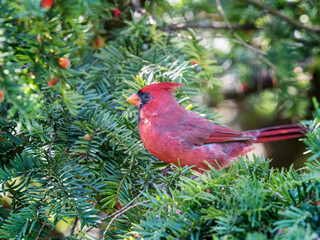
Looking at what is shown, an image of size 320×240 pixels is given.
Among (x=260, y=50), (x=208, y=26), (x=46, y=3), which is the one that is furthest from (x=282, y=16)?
(x=46, y=3)

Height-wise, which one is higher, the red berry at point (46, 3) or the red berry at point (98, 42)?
the red berry at point (46, 3)

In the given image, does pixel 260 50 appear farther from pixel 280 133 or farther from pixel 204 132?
pixel 204 132

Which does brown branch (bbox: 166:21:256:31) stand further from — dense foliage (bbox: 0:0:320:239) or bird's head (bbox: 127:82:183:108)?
bird's head (bbox: 127:82:183:108)

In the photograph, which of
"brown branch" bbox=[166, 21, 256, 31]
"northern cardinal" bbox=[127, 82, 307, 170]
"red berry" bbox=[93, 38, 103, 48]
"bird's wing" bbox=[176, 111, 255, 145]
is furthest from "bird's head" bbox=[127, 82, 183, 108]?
"brown branch" bbox=[166, 21, 256, 31]

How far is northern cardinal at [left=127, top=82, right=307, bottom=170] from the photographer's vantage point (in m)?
1.71

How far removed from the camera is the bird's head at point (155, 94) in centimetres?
170

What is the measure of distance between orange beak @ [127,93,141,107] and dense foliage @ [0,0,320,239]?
0.14ft

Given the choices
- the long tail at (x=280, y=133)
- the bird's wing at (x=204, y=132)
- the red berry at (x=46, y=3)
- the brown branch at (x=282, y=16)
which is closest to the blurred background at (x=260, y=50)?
the brown branch at (x=282, y=16)

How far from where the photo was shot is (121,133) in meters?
1.50

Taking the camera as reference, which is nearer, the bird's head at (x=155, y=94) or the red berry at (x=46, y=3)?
the red berry at (x=46, y=3)

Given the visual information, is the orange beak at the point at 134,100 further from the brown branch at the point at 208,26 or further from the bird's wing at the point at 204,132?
the brown branch at the point at 208,26

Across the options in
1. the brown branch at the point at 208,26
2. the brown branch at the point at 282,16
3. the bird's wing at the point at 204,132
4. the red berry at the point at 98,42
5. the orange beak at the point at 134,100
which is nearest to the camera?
the orange beak at the point at 134,100

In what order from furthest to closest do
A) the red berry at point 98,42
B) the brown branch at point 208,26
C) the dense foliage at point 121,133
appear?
the brown branch at point 208,26 → the red berry at point 98,42 → the dense foliage at point 121,133

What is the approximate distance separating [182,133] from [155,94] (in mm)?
273
